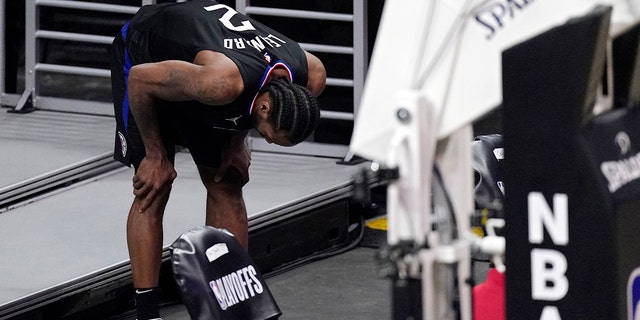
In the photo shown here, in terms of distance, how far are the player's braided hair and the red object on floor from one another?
4.78 ft

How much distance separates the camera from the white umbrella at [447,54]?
259cm

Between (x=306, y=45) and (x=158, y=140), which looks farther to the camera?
(x=306, y=45)

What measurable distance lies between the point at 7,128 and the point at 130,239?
3014mm

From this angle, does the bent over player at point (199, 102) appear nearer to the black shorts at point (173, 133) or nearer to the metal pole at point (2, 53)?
the black shorts at point (173, 133)

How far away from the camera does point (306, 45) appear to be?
25.1 ft

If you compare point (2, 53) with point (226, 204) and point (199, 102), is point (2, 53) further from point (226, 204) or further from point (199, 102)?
point (199, 102)

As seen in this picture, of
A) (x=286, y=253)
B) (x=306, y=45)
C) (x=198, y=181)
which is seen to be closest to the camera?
(x=286, y=253)

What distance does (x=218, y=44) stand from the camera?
16.2 feet

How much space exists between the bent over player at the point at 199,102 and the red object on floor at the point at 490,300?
1.46 metres

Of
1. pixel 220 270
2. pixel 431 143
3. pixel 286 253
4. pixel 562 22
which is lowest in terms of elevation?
pixel 286 253

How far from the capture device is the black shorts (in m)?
5.04

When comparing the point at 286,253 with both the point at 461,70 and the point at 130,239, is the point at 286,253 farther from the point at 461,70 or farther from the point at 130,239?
the point at 461,70

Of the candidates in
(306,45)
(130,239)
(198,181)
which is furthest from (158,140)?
(306,45)

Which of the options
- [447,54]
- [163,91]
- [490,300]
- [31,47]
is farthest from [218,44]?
[31,47]
